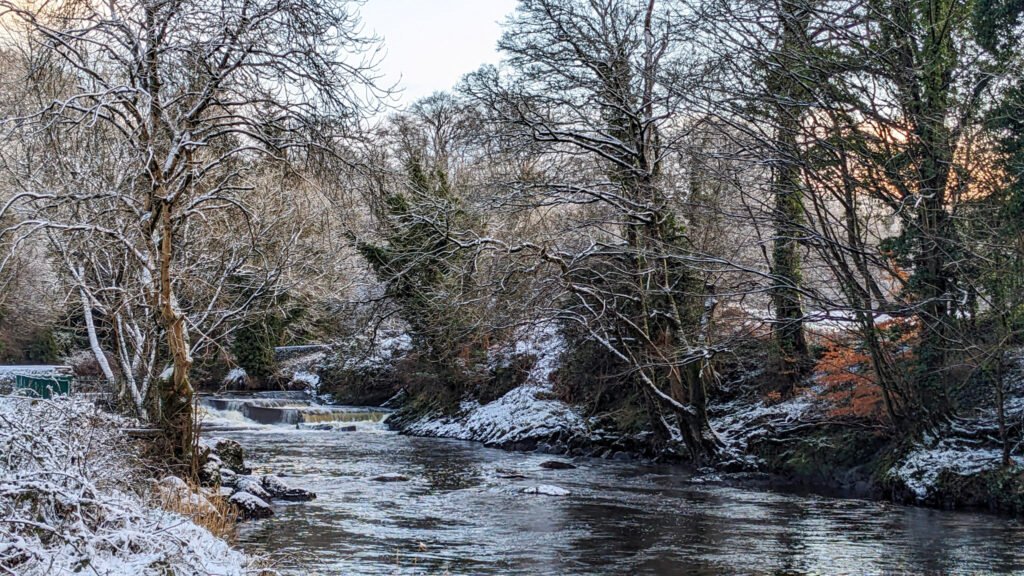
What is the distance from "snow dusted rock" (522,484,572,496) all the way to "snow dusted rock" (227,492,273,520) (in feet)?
15.4

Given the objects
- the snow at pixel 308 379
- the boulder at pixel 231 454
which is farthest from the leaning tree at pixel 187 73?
the snow at pixel 308 379

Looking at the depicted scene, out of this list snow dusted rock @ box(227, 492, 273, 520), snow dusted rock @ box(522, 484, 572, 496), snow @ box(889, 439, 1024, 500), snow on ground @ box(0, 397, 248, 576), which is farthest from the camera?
snow dusted rock @ box(522, 484, 572, 496)

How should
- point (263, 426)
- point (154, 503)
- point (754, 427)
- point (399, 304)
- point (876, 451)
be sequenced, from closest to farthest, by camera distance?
point (154, 503)
point (876, 451)
point (754, 427)
point (399, 304)
point (263, 426)

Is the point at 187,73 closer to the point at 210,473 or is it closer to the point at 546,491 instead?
the point at 210,473

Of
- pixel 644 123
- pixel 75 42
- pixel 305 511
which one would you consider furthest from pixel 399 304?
pixel 75 42

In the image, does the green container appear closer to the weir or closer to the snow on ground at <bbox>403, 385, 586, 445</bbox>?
the weir

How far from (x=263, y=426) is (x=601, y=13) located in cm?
1646

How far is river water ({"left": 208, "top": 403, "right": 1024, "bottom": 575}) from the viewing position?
10.3 m

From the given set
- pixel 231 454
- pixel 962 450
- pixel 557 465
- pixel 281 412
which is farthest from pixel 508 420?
pixel 962 450

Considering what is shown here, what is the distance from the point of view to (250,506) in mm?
13195

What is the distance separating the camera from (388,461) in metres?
20.5

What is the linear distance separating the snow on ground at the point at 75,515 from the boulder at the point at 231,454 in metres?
9.06

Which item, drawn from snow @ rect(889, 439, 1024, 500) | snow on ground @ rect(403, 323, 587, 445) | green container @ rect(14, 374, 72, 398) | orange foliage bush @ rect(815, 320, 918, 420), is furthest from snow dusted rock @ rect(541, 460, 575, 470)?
green container @ rect(14, 374, 72, 398)

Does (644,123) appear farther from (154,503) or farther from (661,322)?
(154,503)
